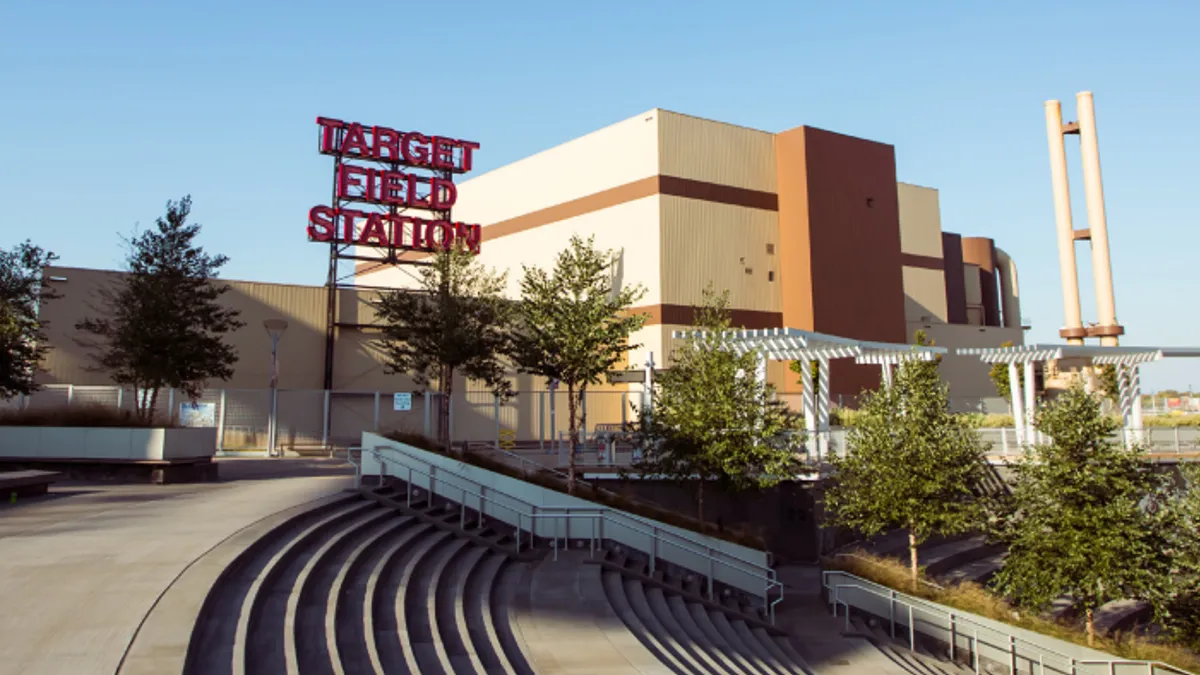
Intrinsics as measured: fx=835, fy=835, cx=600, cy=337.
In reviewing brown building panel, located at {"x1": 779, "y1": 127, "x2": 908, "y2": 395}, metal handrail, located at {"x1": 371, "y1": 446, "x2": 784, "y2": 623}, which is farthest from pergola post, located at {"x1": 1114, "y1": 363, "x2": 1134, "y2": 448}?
metal handrail, located at {"x1": 371, "y1": 446, "x2": 784, "y2": 623}

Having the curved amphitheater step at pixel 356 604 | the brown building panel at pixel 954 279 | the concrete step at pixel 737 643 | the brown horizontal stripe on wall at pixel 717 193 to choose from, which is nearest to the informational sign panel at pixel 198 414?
the curved amphitheater step at pixel 356 604

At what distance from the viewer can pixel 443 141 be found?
1843 inches

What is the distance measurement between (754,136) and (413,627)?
40.4m

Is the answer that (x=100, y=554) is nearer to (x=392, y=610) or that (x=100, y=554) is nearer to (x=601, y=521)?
(x=392, y=610)

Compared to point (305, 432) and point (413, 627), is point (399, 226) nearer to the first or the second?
point (305, 432)

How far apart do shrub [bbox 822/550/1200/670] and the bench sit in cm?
1781

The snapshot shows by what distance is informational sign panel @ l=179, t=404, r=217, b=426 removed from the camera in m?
29.2

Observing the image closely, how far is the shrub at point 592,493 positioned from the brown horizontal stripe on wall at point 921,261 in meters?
44.3

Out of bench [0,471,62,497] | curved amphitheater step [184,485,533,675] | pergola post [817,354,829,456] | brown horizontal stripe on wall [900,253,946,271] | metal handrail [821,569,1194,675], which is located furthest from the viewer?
brown horizontal stripe on wall [900,253,946,271]

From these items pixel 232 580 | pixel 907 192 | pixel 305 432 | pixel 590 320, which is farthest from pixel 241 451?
pixel 907 192

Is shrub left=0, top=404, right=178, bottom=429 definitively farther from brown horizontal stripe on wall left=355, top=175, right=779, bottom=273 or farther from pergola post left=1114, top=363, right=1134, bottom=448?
pergola post left=1114, top=363, right=1134, bottom=448


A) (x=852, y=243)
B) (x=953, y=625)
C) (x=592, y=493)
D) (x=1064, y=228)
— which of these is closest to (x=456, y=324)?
(x=592, y=493)

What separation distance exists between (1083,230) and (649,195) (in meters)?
29.6

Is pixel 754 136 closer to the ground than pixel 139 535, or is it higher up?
higher up
